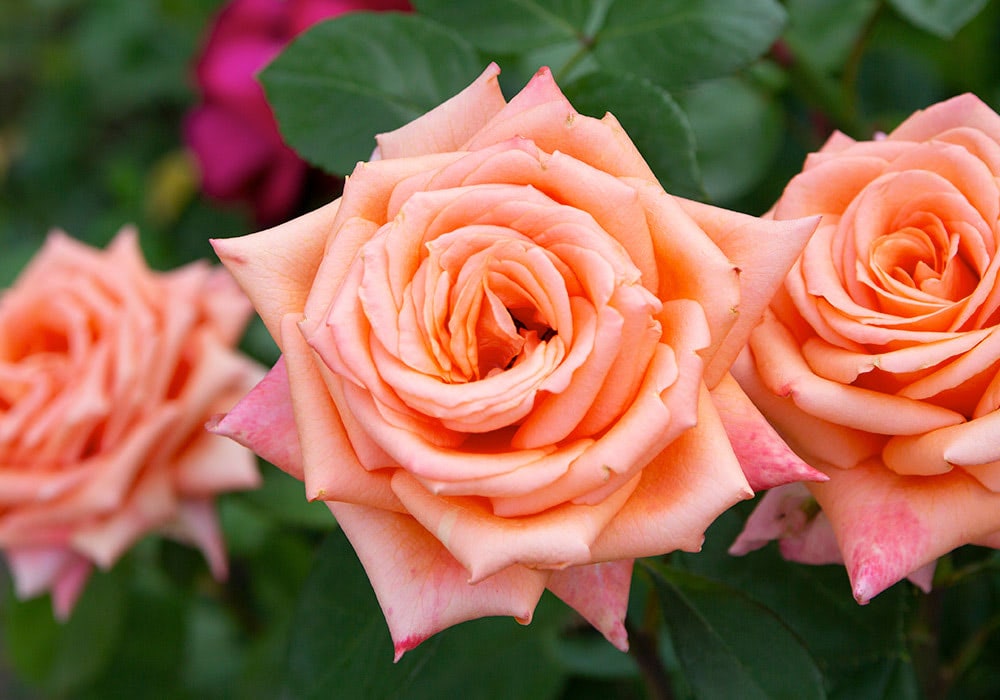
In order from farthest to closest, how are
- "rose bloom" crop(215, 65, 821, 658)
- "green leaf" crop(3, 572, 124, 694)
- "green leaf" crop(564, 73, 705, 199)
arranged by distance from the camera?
1. "green leaf" crop(3, 572, 124, 694)
2. "green leaf" crop(564, 73, 705, 199)
3. "rose bloom" crop(215, 65, 821, 658)

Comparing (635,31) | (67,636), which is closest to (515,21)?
(635,31)

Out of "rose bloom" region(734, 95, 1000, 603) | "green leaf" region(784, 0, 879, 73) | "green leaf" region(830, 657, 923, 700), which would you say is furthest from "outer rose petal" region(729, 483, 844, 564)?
"green leaf" region(784, 0, 879, 73)

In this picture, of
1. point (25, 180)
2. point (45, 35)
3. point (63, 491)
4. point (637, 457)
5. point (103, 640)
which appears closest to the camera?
point (637, 457)

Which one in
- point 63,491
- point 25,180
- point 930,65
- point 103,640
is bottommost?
point 25,180

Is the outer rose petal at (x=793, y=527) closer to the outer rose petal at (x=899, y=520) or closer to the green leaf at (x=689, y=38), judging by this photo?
the outer rose petal at (x=899, y=520)

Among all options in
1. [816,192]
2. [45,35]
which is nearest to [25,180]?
[45,35]

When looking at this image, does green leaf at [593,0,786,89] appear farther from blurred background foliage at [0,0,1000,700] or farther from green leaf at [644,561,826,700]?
green leaf at [644,561,826,700]

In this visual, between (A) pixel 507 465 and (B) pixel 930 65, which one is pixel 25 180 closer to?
(B) pixel 930 65
